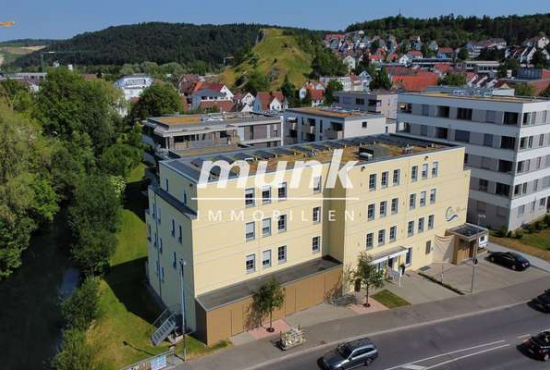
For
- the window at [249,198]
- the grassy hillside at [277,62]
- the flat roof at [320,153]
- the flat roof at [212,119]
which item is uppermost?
the grassy hillside at [277,62]

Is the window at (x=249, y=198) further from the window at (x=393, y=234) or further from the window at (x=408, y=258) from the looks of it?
the window at (x=408, y=258)

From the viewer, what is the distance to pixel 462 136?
51.7 meters

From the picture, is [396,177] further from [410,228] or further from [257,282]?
[257,282]

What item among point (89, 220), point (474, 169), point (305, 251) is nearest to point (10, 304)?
point (89, 220)

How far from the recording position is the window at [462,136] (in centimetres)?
5116

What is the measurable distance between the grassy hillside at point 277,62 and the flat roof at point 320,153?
115 metres

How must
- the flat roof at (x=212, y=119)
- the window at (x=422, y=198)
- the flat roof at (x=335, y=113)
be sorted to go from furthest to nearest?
the flat roof at (x=335, y=113) < the flat roof at (x=212, y=119) < the window at (x=422, y=198)

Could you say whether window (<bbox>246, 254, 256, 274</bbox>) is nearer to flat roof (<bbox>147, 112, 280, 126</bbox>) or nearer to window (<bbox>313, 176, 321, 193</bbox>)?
window (<bbox>313, 176, 321, 193</bbox>)

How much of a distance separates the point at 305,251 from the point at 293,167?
21.9 feet

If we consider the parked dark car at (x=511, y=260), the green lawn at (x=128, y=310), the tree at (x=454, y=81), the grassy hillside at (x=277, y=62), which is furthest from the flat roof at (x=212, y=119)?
the grassy hillside at (x=277, y=62)

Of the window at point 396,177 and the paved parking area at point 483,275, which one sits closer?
the window at point 396,177

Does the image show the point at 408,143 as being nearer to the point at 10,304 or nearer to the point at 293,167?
Answer: the point at 293,167

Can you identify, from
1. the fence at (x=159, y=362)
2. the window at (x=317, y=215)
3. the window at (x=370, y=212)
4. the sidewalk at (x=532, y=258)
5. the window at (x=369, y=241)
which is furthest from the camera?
the sidewalk at (x=532, y=258)

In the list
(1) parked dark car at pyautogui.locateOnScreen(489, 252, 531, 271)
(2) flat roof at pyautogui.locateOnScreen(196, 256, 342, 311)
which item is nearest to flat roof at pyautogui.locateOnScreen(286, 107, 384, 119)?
(1) parked dark car at pyautogui.locateOnScreen(489, 252, 531, 271)
